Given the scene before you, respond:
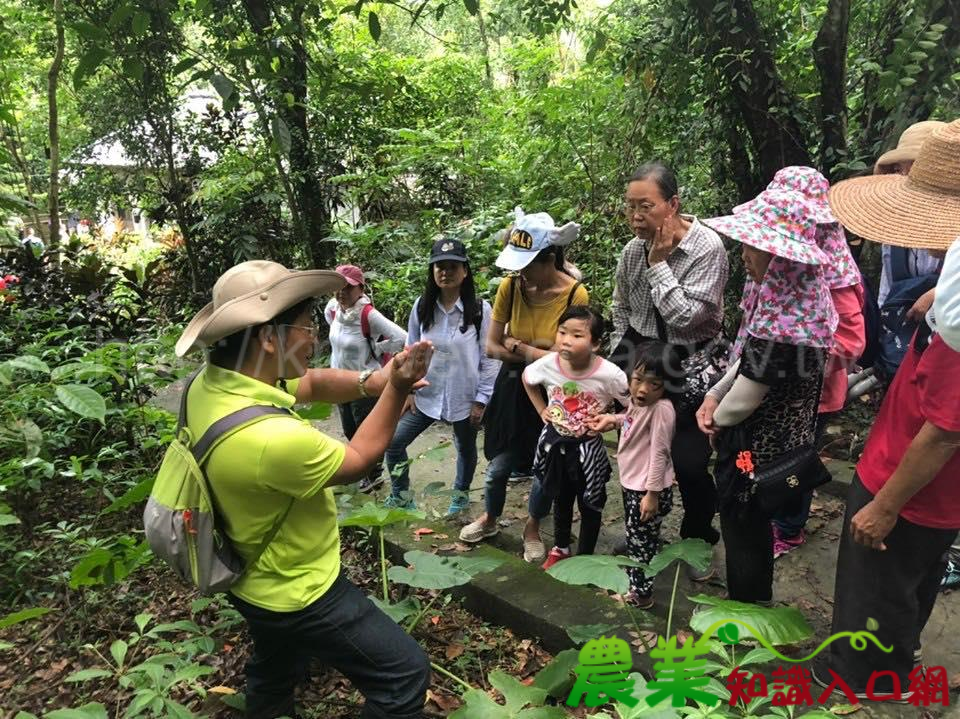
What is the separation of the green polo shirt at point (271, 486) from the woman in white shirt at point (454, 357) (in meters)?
1.63

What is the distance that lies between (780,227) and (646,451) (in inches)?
45.2

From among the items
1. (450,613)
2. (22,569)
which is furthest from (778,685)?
(22,569)

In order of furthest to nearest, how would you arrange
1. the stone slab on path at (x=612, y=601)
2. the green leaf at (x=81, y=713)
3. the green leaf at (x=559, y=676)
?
the stone slab on path at (x=612, y=601) < the green leaf at (x=559, y=676) < the green leaf at (x=81, y=713)

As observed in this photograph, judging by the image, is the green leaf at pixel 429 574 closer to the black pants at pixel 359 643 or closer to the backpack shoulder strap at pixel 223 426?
the black pants at pixel 359 643

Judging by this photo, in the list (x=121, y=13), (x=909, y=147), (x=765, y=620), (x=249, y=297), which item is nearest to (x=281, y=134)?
(x=121, y=13)

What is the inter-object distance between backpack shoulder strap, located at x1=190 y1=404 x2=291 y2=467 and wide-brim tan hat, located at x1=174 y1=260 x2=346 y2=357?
0.73ft

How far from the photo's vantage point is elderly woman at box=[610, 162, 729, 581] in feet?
9.58

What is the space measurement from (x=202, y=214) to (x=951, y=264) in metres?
8.65

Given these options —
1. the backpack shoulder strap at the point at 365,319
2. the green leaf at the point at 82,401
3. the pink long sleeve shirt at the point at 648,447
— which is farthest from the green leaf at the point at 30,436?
the pink long sleeve shirt at the point at 648,447

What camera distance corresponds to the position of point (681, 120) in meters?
5.14

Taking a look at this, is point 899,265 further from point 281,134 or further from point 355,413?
point 355,413

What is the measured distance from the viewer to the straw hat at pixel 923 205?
6.93 feet

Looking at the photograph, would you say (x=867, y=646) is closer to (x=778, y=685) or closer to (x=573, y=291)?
(x=778, y=685)

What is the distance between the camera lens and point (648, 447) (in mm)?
2951
